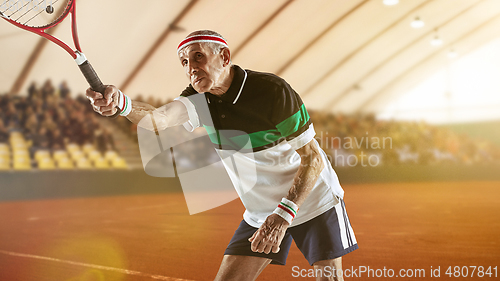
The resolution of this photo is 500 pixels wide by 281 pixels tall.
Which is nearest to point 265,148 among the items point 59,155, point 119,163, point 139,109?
point 139,109

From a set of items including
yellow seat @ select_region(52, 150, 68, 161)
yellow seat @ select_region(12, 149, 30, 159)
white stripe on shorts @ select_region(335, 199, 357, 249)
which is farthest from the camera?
yellow seat @ select_region(52, 150, 68, 161)

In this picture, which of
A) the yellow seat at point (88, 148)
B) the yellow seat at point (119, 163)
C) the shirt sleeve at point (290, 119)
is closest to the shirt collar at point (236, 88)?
the shirt sleeve at point (290, 119)

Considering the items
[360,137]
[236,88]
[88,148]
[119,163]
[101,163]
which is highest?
[88,148]

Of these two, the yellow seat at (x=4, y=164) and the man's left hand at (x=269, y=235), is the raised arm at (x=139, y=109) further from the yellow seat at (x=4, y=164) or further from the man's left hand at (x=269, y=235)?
the yellow seat at (x=4, y=164)

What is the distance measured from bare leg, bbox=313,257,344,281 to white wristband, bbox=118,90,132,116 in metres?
1.11

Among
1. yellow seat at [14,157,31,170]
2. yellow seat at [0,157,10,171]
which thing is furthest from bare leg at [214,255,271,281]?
yellow seat at [14,157,31,170]

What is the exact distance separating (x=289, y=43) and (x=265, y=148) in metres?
10.2

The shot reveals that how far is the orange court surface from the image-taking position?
376 centimetres

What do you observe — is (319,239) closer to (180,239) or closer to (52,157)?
(180,239)

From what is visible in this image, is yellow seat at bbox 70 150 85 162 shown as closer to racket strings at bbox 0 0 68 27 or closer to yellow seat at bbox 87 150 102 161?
yellow seat at bbox 87 150 102 161

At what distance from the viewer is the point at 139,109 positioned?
197 cm

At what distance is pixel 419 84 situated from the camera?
1541 centimetres

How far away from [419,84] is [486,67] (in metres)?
2.43

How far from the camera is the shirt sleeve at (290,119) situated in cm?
183
